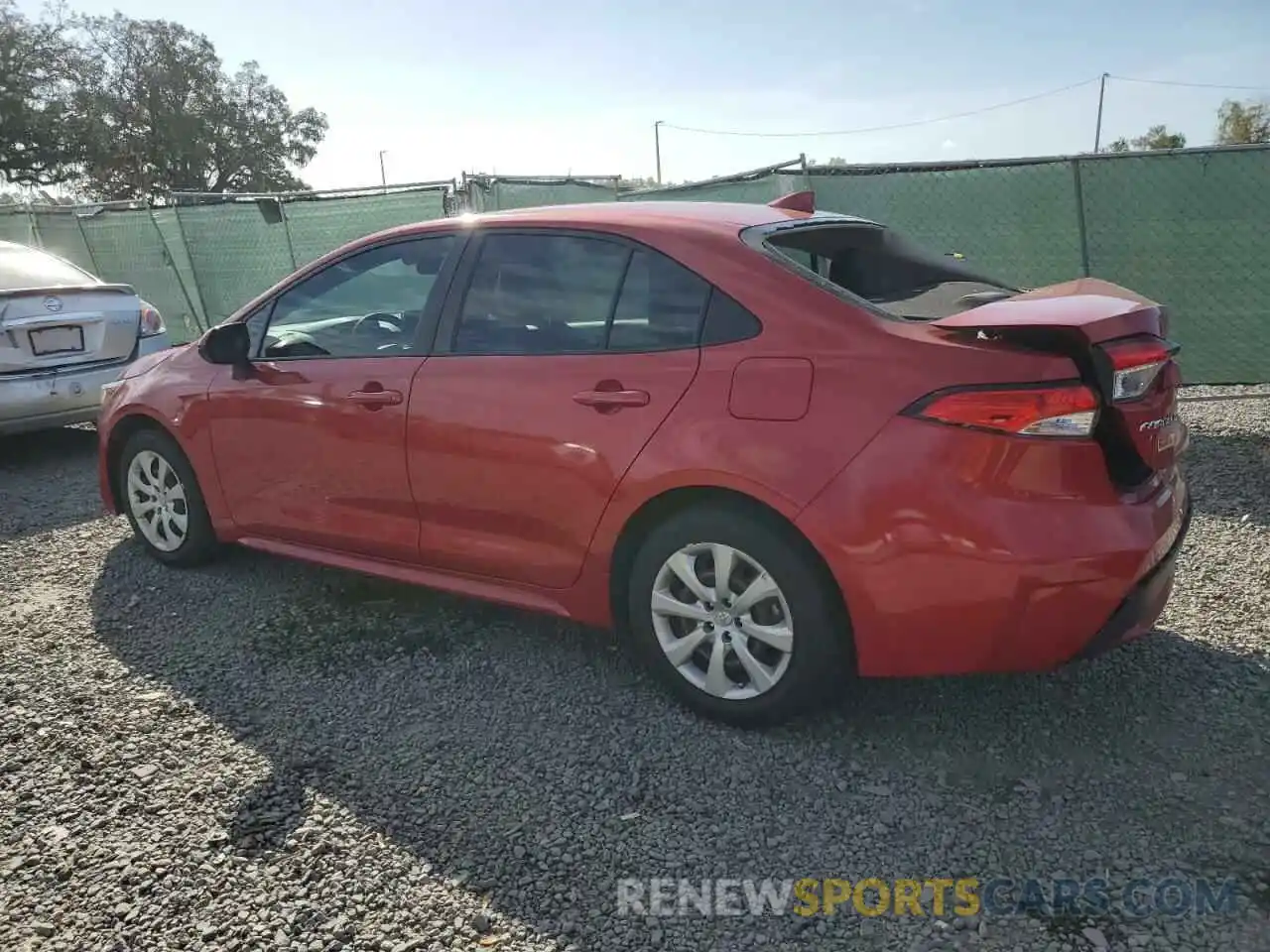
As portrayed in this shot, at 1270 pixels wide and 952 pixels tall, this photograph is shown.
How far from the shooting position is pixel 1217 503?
4.84m

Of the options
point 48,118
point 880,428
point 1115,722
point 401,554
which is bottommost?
point 1115,722

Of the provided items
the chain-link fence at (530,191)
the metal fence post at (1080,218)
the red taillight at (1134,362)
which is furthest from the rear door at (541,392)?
the chain-link fence at (530,191)

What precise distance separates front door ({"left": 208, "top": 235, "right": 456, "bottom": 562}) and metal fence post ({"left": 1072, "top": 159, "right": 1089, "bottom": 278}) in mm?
4543

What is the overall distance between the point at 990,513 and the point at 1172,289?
15.4ft

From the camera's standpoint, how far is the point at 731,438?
2.73m

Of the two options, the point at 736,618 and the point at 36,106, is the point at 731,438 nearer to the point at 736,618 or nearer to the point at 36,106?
the point at 736,618

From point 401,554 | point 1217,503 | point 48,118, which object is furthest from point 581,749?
point 48,118

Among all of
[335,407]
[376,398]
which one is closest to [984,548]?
[376,398]

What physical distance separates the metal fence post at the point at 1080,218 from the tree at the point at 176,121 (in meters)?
37.4

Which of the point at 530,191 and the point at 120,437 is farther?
the point at 530,191

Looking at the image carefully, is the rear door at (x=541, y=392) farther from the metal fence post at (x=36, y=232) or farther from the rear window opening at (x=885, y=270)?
the metal fence post at (x=36, y=232)

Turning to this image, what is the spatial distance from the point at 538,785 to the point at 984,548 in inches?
55.8

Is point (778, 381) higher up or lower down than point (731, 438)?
higher up

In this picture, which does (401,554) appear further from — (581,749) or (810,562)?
(810,562)
